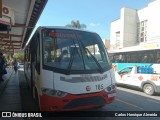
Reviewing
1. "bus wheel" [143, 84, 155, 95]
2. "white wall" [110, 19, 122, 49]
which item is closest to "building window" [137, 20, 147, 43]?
"white wall" [110, 19, 122, 49]

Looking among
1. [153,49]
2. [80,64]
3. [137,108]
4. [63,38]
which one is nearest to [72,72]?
[80,64]

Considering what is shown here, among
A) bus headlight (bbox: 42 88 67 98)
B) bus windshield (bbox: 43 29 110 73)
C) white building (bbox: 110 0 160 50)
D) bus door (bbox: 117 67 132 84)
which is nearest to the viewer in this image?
bus headlight (bbox: 42 88 67 98)

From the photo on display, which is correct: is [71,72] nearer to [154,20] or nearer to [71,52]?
[71,52]

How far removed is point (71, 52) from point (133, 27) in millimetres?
33226

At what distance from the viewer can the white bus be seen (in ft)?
19.6

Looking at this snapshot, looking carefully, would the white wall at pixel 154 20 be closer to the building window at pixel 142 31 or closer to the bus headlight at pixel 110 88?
the building window at pixel 142 31

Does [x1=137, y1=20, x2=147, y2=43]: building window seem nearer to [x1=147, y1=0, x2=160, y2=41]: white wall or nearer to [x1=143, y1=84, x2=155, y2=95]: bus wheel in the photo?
[x1=147, y1=0, x2=160, y2=41]: white wall

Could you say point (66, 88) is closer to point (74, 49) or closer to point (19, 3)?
point (74, 49)

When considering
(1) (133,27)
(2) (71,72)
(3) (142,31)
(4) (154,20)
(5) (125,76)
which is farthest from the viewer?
(1) (133,27)

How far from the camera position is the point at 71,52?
662 centimetres

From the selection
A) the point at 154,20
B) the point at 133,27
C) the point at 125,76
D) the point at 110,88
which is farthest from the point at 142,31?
the point at 110,88

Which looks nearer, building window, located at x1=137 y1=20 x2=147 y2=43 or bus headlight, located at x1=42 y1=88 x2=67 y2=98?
bus headlight, located at x1=42 y1=88 x2=67 y2=98

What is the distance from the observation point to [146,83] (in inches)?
497

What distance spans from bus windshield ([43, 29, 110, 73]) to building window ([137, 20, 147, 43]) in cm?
2982
